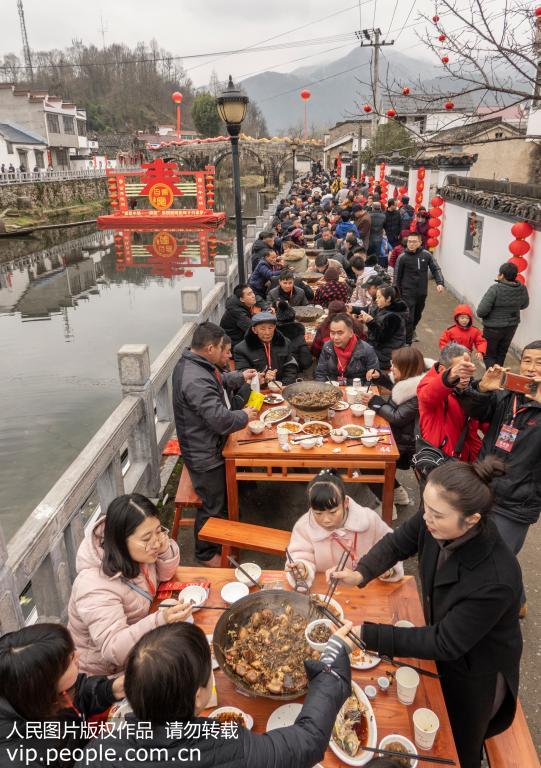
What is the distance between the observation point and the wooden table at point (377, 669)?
2.25 m

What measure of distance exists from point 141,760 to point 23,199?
40.9m

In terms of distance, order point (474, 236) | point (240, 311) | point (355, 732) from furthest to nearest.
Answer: point (474, 236)
point (240, 311)
point (355, 732)

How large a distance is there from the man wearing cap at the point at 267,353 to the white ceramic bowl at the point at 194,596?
3.11 metres

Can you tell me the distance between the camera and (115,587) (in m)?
2.79

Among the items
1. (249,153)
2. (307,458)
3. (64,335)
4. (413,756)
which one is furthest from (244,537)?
(249,153)

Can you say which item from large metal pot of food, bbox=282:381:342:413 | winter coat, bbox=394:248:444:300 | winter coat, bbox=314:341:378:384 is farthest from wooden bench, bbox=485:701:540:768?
winter coat, bbox=394:248:444:300

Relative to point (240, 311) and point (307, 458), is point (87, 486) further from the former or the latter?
point (240, 311)

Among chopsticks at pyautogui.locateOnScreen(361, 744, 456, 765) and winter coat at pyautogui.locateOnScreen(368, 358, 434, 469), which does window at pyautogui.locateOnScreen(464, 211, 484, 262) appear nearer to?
winter coat at pyautogui.locateOnScreen(368, 358, 434, 469)

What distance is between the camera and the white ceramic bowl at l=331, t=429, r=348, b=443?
14.7 ft

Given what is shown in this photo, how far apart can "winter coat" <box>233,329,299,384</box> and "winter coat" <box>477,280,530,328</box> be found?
3.15m

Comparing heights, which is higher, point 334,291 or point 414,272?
point 414,272

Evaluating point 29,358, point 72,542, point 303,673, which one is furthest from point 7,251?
point 303,673

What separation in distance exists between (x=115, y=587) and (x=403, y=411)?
301cm

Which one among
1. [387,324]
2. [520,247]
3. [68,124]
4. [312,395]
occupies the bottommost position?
[312,395]
